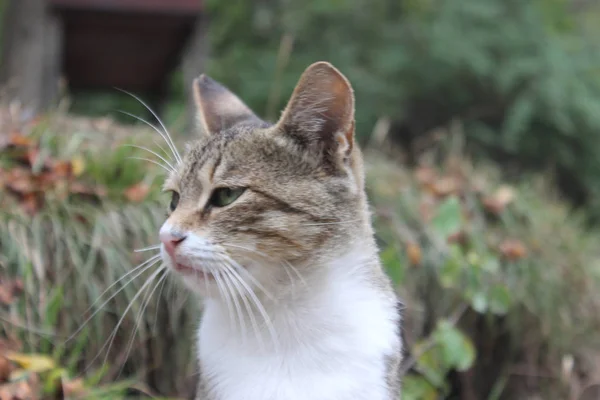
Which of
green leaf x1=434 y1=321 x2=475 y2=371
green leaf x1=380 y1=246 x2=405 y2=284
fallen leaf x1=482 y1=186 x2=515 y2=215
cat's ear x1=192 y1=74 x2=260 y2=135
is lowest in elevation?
green leaf x1=434 y1=321 x2=475 y2=371

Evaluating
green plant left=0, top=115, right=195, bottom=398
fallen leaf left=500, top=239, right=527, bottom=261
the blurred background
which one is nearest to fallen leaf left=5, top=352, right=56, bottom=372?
the blurred background

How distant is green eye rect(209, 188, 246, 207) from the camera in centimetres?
172

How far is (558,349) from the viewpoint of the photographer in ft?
10.7

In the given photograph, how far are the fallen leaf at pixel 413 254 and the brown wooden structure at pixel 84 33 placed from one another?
278 centimetres

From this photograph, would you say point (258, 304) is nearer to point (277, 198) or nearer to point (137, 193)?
point (277, 198)

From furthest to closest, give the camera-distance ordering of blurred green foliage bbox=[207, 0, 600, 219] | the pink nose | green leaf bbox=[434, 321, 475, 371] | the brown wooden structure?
blurred green foliage bbox=[207, 0, 600, 219] → the brown wooden structure → green leaf bbox=[434, 321, 475, 371] → the pink nose

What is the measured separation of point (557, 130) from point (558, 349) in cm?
338

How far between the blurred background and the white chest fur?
0.31 metres

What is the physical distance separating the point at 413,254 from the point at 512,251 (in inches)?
22.2

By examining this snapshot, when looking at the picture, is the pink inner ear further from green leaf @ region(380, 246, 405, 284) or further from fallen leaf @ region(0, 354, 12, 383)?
fallen leaf @ region(0, 354, 12, 383)

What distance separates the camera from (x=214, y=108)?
2186 millimetres

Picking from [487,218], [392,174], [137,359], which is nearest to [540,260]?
[487,218]

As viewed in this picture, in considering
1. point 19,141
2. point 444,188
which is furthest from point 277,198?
point 444,188

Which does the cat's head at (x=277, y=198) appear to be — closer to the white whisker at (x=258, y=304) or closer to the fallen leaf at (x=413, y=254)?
the white whisker at (x=258, y=304)
